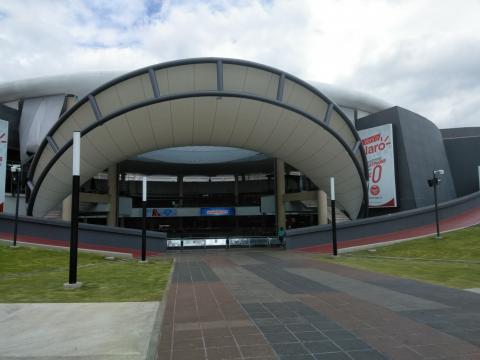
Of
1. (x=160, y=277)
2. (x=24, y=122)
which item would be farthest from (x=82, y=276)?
(x=24, y=122)

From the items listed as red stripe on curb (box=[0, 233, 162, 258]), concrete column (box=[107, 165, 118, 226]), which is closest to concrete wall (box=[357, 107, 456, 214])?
red stripe on curb (box=[0, 233, 162, 258])

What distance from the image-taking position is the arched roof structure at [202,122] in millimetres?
22625

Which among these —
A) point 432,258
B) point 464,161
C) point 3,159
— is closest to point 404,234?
point 432,258

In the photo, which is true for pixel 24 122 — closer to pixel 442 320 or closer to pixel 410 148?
pixel 410 148

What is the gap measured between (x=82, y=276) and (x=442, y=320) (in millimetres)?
10328

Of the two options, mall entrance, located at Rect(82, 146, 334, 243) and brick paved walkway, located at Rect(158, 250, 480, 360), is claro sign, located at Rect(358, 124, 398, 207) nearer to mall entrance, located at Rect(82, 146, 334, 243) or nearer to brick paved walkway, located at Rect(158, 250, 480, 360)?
mall entrance, located at Rect(82, 146, 334, 243)

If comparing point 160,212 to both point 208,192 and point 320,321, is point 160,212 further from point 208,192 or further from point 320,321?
point 320,321

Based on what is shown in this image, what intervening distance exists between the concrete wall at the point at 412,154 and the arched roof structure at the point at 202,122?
16.7ft

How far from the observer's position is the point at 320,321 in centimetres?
652

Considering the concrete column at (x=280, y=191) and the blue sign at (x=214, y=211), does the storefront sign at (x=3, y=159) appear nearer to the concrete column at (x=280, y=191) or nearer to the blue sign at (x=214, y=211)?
the blue sign at (x=214, y=211)

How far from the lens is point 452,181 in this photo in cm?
3862

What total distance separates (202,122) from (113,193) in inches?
641

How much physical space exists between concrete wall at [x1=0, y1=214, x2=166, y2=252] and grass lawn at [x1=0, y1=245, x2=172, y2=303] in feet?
9.51

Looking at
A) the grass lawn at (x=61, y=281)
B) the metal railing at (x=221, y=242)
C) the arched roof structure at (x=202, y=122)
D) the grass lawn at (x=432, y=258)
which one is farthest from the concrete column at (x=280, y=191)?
the grass lawn at (x=61, y=281)
